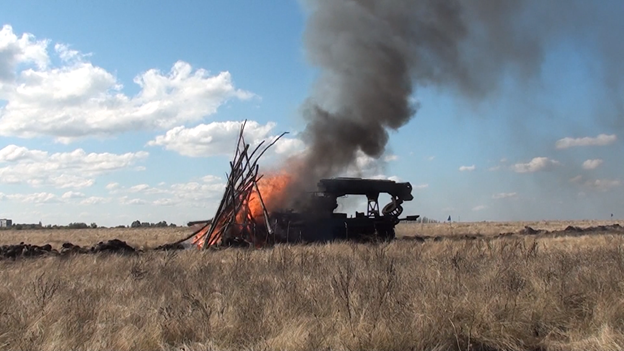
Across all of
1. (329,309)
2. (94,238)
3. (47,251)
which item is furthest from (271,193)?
(94,238)

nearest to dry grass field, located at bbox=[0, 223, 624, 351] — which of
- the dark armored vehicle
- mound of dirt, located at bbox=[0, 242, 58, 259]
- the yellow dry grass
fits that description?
mound of dirt, located at bbox=[0, 242, 58, 259]

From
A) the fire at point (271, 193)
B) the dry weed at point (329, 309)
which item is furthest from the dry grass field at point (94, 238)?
the dry weed at point (329, 309)

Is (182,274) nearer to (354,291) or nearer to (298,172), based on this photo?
(354,291)

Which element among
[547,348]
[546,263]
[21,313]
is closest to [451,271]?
[546,263]

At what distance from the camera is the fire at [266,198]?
77.5 ft

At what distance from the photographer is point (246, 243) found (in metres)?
21.0

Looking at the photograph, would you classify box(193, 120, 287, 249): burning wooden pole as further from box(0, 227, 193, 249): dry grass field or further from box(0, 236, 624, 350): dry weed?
box(0, 236, 624, 350): dry weed

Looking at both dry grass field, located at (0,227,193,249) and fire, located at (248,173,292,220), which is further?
dry grass field, located at (0,227,193,249)

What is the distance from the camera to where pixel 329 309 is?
301 inches

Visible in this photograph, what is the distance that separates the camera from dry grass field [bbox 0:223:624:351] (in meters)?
6.45

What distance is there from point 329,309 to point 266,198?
17.6 m

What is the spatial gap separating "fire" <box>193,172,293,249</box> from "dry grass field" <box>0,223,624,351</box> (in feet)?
40.8

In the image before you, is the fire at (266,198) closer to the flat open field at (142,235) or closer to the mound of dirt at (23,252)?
the flat open field at (142,235)

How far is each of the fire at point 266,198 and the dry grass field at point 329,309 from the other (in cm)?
1242
